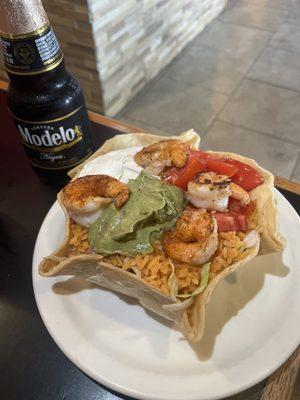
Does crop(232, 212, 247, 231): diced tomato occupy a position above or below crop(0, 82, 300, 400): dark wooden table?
above

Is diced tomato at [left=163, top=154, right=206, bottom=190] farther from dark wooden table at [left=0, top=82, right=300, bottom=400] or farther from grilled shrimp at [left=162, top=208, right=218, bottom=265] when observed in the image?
dark wooden table at [left=0, top=82, right=300, bottom=400]

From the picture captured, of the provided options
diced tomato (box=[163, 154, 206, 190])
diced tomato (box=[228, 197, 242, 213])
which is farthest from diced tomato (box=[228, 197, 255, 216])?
diced tomato (box=[163, 154, 206, 190])

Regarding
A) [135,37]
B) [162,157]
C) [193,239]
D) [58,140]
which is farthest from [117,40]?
[193,239]

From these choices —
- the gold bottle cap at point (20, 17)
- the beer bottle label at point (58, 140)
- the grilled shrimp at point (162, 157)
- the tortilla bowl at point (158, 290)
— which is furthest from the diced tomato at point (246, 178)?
the gold bottle cap at point (20, 17)

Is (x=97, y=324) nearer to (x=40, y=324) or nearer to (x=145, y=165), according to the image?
(x=40, y=324)

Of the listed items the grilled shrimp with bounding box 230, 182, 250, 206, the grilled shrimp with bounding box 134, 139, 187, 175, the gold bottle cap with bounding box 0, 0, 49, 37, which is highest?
the gold bottle cap with bounding box 0, 0, 49, 37

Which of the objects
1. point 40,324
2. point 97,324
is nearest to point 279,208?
point 97,324
